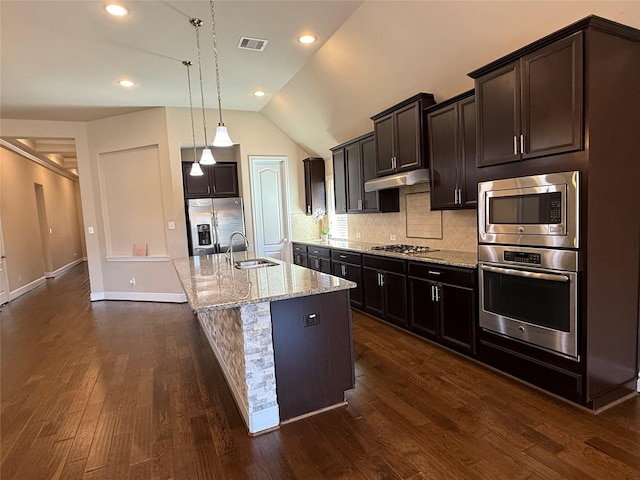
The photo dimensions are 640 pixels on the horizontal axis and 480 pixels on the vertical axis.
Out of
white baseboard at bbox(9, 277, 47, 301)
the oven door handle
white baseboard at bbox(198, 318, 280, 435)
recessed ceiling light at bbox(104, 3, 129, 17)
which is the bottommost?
white baseboard at bbox(198, 318, 280, 435)

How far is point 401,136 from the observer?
383 cm

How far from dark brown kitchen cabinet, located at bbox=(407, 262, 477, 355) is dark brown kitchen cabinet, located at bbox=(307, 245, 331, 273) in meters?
1.85

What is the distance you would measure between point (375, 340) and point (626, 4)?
3128mm

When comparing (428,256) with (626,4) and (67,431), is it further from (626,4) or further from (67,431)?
(67,431)

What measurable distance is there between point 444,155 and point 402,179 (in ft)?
1.61

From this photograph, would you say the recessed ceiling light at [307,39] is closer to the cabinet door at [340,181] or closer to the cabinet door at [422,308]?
the cabinet door at [340,181]

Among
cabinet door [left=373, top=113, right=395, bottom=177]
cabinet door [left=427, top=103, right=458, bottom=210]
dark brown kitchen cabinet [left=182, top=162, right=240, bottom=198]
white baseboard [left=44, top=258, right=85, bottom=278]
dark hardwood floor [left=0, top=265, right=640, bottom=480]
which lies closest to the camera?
dark hardwood floor [left=0, top=265, right=640, bottom=480]

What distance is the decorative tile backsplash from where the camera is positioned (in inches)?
147

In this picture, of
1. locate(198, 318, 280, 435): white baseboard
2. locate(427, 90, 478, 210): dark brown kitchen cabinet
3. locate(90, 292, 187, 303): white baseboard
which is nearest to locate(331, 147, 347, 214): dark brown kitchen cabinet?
locate(427, 90, 478, 210): dark brown kitchen cabinet

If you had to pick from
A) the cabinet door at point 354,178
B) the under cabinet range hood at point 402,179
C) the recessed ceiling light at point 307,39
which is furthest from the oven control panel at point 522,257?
the recessed ceiling light at point 307,39

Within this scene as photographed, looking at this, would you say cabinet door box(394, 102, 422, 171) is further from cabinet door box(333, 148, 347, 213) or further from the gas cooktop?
cabinet door box(333, 148, 347, 213)

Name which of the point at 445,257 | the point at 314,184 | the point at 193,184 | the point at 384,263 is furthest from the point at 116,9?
the point at 314,184

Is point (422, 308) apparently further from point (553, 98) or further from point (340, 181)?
point (340, 181)

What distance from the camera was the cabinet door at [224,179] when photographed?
6.20 meters
